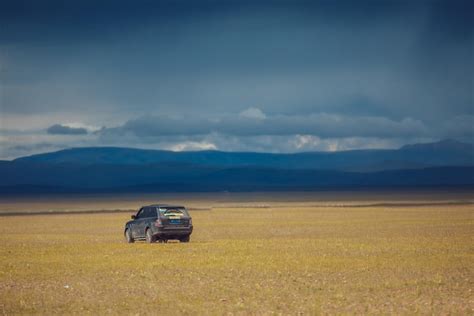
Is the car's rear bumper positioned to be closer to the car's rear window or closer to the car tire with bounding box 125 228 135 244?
the car's rear window

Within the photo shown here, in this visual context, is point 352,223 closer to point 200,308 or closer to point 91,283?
point 91,283

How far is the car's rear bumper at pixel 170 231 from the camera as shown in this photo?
3738 centimetres

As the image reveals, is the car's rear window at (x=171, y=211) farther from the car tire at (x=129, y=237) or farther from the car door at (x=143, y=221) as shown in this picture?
the car tire at (x=129, y=237)

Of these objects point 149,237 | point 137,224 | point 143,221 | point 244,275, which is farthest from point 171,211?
point 244,275

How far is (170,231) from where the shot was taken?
123 feet

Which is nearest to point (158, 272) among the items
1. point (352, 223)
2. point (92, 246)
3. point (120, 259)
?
point (120, 259)

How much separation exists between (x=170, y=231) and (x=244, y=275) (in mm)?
13595

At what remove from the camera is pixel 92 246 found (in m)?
37.5

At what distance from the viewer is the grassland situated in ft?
60.5

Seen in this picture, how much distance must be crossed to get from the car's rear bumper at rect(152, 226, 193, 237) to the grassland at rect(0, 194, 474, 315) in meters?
0.54

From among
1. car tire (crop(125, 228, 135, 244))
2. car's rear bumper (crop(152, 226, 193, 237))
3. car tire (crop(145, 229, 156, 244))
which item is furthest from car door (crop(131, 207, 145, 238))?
car's rear bumper (crop(152, 226, 193, 237))

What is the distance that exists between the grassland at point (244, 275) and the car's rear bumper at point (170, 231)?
1.77 feet

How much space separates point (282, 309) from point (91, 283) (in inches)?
279

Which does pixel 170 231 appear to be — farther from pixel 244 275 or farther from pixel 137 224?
pixel 244 275
